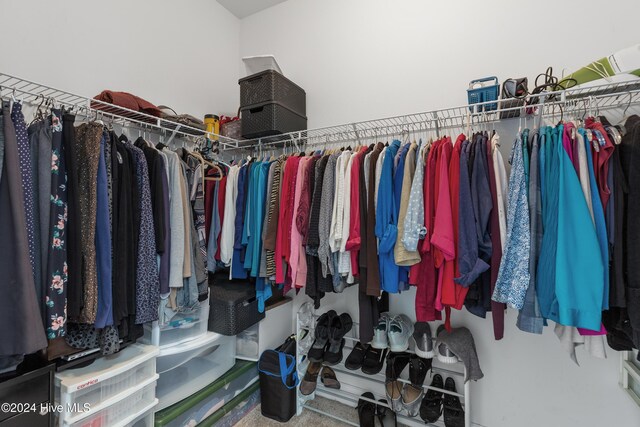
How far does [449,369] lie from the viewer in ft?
5.72

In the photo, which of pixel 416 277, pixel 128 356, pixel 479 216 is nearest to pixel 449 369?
pixel 416 277

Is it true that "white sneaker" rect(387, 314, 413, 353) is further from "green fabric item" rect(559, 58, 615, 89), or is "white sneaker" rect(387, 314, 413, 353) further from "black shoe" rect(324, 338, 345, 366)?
"green fabric item" rect(559, 58, 615, 89)

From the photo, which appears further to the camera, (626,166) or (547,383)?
(547,383)

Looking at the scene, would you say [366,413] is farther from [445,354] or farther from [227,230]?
[227,230]

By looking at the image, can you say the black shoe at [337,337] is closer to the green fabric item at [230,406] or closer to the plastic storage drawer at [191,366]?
the green fabric item at [230,406]

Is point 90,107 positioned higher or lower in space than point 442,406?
higher

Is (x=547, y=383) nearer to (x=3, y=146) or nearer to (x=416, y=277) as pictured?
(x=416, y=277)

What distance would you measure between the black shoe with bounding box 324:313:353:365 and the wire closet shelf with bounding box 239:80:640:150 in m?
1.27

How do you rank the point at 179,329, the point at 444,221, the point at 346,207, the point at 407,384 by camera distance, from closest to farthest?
the point at 444,221, the point at 346,207, the point at 179,329, the point at 407,384

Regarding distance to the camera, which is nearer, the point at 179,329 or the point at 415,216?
the point at 415,216

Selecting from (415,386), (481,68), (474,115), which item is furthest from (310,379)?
(481,68)

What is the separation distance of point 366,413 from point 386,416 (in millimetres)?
136

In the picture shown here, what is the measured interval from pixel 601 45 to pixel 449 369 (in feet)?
6.37

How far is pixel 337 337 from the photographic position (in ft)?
6.20
